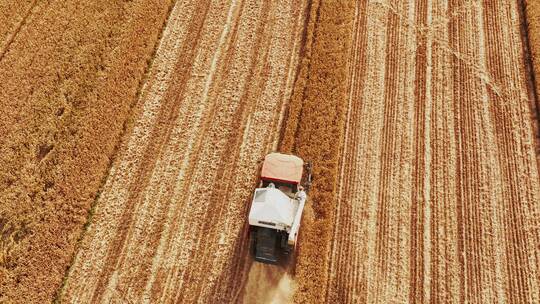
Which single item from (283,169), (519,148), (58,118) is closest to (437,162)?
(519,148)

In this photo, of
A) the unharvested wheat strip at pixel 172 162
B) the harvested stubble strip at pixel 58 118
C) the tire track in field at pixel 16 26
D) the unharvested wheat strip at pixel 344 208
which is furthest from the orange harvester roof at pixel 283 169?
the tire track in field at pixel 16 26

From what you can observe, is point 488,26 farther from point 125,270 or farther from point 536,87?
point 125,270

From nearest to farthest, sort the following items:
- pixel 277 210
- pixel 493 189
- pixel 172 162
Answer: pixel 277 210, pixel 493 189, pixel 172 162

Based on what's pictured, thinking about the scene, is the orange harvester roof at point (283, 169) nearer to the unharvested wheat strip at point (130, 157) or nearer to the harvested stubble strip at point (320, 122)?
the harvested stubble strip at point (320, 122)

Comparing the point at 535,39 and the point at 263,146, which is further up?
the point at 535,39

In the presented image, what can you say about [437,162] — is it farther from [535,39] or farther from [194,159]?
[194,159]

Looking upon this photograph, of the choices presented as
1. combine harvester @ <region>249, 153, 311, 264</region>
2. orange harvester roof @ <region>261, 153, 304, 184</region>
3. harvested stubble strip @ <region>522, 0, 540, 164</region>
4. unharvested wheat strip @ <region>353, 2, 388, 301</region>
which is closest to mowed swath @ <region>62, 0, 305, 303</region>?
combine harvester @ <region>249, 153, 311, 264</region>

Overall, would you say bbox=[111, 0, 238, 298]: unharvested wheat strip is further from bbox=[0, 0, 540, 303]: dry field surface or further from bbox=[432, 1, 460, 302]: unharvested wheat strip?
bbox=[432, 1, 460, 302]: unharvested wheat strip
